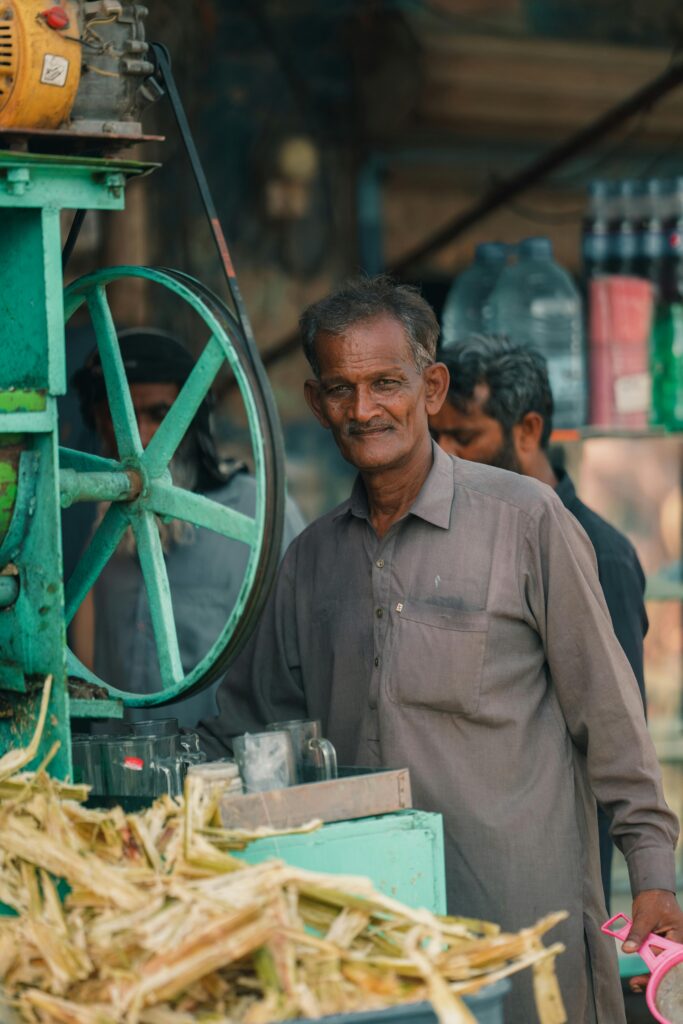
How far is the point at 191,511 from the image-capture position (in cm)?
237

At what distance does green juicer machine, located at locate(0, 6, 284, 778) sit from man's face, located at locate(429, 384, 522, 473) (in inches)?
43.8

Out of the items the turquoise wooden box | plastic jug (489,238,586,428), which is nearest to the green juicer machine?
the turquoise wooden box

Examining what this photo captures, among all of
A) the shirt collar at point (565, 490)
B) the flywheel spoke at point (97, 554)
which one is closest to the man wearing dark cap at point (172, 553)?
the shirt collar at point (565, 490)

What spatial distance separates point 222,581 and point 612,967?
1484mm

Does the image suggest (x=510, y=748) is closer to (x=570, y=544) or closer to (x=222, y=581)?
(x=570, y=544)

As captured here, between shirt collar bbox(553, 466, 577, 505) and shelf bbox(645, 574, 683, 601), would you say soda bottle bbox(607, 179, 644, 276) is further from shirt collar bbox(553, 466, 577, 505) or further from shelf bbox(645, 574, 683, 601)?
shirt collar bbox(553, 466, 577, 505)

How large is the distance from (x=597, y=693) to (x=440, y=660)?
0.25 metres

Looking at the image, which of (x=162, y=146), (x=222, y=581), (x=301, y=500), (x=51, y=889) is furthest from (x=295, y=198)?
(x=51, y=889)

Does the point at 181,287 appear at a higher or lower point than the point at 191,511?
higher

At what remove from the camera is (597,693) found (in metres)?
2.37

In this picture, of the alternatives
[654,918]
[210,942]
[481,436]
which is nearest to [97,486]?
[210,942]

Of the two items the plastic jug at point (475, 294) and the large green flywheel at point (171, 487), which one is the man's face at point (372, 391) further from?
the plastic jug at point (475, 294)

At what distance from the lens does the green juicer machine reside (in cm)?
214

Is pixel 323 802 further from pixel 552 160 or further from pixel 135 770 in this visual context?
pixel 552 160
